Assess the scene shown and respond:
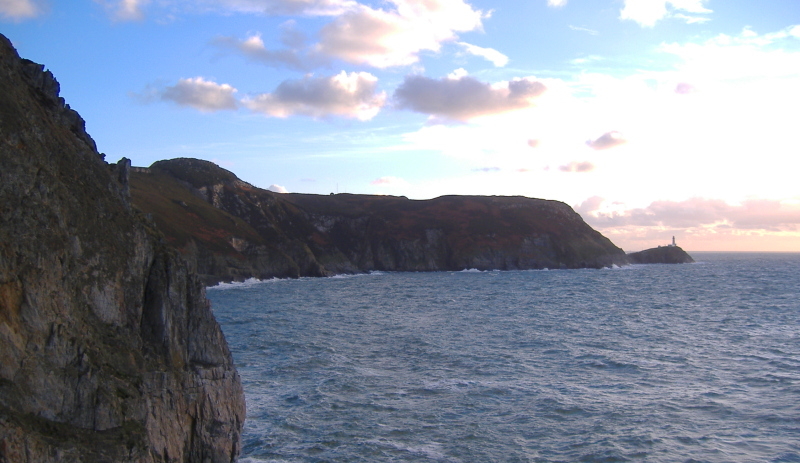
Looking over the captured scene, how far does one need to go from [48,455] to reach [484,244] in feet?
437

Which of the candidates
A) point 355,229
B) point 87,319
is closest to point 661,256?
point 355,229

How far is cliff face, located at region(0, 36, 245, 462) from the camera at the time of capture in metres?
11.7

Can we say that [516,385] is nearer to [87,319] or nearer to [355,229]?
[87,319]

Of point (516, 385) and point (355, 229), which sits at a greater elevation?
point (355, 229)

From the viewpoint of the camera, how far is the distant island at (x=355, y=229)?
341 feet

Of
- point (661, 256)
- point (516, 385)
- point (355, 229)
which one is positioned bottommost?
point (516, 385)

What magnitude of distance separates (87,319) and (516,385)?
19.3 meters

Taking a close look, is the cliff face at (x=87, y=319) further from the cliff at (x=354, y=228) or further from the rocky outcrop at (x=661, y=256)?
the rocky outcrop at (x=661, y=256)

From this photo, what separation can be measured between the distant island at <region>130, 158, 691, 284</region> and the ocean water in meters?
55.2

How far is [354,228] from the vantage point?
472 feet

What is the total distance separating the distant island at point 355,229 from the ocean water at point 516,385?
55233 millimetres

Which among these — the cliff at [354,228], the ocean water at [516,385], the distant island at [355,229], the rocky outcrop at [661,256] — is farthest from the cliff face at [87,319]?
the rocky outcrop at [661,256]

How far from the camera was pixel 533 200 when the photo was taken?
553 feet

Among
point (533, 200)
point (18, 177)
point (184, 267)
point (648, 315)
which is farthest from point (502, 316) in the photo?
point (533, 200)
